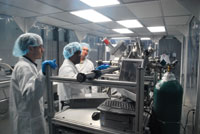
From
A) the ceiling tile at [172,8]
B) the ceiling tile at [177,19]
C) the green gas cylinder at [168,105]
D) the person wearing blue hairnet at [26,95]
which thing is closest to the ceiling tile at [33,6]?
the person wearing blue hairnet at [26,95]

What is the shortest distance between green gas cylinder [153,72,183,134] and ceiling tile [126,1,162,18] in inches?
55.6

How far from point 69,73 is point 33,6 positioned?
1480mm

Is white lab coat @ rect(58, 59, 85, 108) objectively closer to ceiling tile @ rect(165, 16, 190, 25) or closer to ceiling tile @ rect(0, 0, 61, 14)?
ceiling tile @ rect(0, 0, 61, 14)

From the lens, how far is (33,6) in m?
2.26

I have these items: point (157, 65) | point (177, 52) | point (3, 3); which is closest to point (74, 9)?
point (3, 3)

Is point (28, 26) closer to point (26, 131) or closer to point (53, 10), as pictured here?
point (53, 10)

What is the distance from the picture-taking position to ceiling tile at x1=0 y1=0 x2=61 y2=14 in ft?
6.83

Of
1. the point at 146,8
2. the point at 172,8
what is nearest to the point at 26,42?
the point at 146,8

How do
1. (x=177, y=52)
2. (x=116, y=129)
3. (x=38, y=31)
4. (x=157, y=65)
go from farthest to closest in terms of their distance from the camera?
(x=177, y=52) < (x=38, y=31) < (x=157, y=65) < (x=116, y=129)

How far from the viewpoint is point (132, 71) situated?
1096mm

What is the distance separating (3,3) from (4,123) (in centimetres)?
189

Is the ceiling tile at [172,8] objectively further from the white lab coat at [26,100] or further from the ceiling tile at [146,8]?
the white lab coat at [26,100]

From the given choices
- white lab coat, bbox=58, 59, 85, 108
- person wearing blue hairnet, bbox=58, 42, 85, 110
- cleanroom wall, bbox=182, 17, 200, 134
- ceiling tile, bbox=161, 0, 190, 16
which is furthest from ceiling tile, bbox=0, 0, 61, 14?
cleanroom wall, bbox=182, 17, 200, 134

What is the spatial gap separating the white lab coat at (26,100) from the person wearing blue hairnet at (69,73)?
0.28 m
